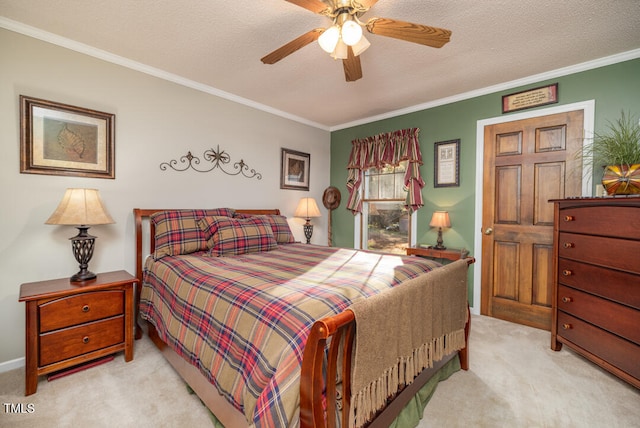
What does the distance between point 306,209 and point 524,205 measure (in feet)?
8.49

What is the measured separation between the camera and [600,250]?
199 centimetres

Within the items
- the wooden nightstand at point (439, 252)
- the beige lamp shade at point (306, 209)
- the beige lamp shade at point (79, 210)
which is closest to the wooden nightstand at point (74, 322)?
the beige lamp shade at point (79, 210)

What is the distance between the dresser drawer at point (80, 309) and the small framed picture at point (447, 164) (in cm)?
355

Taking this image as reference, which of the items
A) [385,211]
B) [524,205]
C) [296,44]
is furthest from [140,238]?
[524,205]

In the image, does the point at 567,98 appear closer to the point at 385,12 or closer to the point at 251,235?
the point at 385,12

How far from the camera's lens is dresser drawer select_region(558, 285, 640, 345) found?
1.78 meters

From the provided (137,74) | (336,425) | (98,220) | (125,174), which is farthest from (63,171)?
(336,425)

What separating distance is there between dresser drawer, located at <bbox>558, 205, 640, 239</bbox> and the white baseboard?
176 inches

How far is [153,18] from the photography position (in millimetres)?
1977

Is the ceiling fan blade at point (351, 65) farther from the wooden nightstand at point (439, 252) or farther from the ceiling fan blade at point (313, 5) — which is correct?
the wooden nightstand at point (439, 252)

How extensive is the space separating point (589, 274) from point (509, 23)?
198 cm

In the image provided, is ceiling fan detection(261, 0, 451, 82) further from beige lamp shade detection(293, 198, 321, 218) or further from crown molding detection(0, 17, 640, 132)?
beige lamp shade detection(293, 198, 321, 218)

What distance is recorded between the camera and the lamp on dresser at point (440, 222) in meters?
3.26

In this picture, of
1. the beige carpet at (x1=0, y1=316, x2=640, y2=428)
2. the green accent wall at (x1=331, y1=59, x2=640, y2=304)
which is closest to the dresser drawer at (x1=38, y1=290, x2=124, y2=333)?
the beige carpet at (x1=0, y1=316, x2=640, y2=428)
